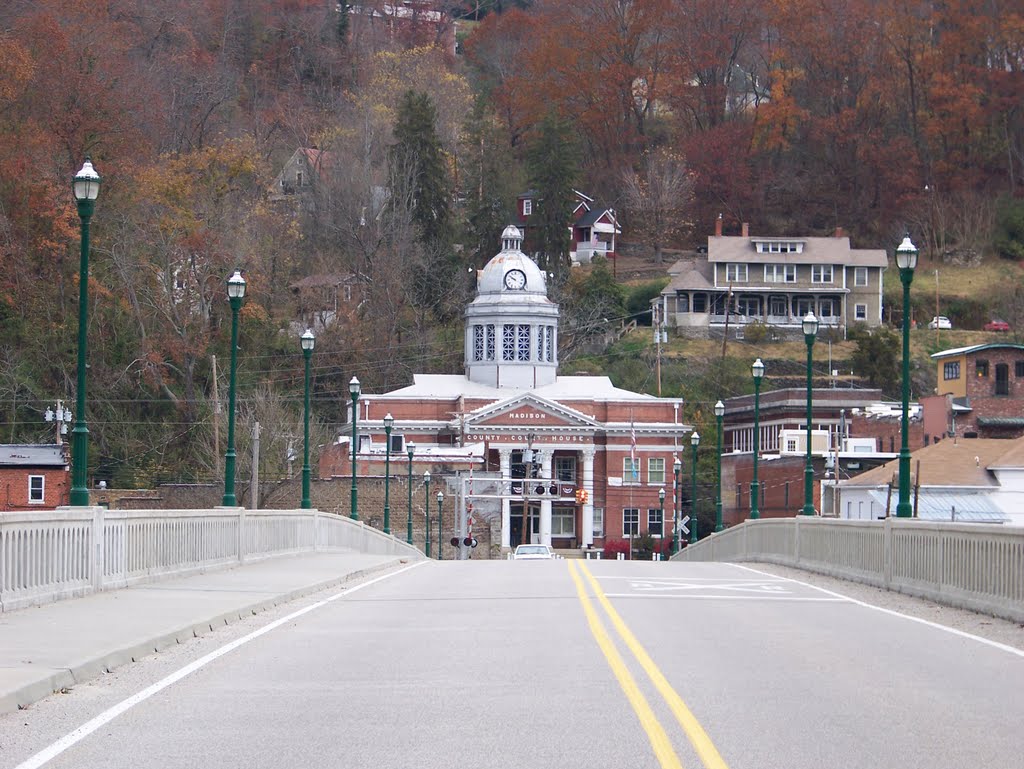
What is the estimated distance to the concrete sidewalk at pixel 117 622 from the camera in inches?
512

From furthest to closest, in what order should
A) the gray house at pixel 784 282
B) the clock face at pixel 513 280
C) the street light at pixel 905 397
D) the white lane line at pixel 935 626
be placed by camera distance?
the gray house at pixel 784 282
the clock face at pixel 513 280
the street light at pixel 905 397
the white lane line at pixel 935 626

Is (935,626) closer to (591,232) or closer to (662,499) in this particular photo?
(662,499)

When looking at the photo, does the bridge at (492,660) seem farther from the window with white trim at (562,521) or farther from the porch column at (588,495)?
the window with white trim at (562,521)

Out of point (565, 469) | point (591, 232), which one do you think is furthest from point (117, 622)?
point (591, 232)

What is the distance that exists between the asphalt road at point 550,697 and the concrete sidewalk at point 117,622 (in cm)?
23

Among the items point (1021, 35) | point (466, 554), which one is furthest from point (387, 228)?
point (1021, 35)

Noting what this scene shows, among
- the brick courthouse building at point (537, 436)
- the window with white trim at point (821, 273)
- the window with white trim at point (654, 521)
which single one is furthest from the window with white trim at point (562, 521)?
the window with white trim at point (821, 273)

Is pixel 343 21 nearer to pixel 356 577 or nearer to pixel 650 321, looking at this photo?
pixel 650 321

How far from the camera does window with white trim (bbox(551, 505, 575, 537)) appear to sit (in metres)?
100

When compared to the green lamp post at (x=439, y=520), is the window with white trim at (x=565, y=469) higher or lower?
higher

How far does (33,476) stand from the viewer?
7031 centimetres

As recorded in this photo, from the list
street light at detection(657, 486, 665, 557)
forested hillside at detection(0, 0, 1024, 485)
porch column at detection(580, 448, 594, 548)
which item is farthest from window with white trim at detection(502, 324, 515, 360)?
street light at detection(657, 486, 665, 557)

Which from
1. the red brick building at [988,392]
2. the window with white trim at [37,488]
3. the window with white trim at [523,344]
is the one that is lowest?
the window with white trim at [37,488]

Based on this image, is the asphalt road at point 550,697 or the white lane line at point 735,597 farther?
the white lane line at point 735,597
